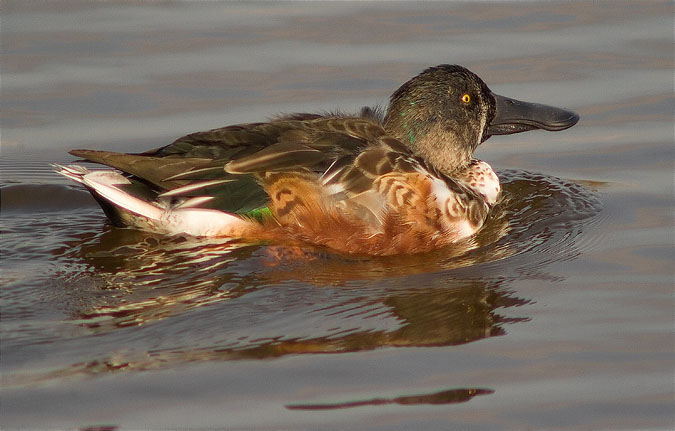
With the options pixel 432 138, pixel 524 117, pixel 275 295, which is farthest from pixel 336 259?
pixel 524 117

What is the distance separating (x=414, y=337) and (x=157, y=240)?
216 cm

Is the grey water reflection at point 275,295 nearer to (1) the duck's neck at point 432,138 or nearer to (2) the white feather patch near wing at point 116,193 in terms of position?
(2) the white feather patch near wing at point 116,193

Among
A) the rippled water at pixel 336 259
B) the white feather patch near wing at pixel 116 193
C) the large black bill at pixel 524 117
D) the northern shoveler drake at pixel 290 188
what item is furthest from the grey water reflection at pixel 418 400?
the large black bill at pixel 524 117

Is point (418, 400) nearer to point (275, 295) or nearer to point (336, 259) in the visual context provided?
point (275, 295)

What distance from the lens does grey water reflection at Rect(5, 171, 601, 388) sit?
20.0 ft

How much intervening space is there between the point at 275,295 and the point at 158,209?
3.87 feet

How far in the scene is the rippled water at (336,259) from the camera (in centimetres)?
567

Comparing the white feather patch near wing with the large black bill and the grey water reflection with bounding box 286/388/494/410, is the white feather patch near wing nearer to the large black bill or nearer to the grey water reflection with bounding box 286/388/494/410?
Answer: the grey water reflection with bounding box 286/388/494/410

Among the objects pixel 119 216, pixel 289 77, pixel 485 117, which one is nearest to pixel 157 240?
pixel 119 216

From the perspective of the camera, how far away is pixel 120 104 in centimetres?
1030

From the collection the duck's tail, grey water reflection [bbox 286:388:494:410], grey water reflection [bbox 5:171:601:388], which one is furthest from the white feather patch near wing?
grey water reflection [bbox 286:388:494:410]

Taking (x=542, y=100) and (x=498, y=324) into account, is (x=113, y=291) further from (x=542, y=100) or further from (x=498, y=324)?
(x=542, y=100)

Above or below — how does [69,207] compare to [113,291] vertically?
above

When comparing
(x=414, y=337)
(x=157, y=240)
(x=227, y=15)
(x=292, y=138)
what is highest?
(x=227, y=15)
